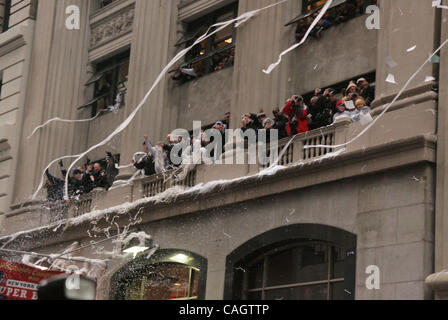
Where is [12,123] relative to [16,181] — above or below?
above

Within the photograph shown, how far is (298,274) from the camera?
2005 centimetres

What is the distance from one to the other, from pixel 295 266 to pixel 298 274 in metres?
0.23

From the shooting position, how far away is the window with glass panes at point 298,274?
62.8 ft

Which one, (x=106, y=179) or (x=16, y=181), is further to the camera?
(x=16, y=181)

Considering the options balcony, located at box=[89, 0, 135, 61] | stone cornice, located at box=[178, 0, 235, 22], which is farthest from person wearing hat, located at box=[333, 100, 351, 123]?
balcony, located at box=[89, 0, 135, 61]

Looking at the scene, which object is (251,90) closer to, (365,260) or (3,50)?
(365,260)

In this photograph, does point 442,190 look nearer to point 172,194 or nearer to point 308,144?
point 308,144

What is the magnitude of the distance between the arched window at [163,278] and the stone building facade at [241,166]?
0.05m

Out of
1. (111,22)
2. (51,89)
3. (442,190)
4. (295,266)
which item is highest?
(111,22)

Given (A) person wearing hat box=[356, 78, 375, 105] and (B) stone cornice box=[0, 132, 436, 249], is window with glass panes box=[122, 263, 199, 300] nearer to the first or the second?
(B) stone cornice box=[0, 132, 436, 249]

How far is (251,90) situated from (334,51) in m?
2.46

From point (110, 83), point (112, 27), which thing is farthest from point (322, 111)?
point (112, 27)

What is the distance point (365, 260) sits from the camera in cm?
1789

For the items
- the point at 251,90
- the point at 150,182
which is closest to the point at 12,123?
the point at 150,182
